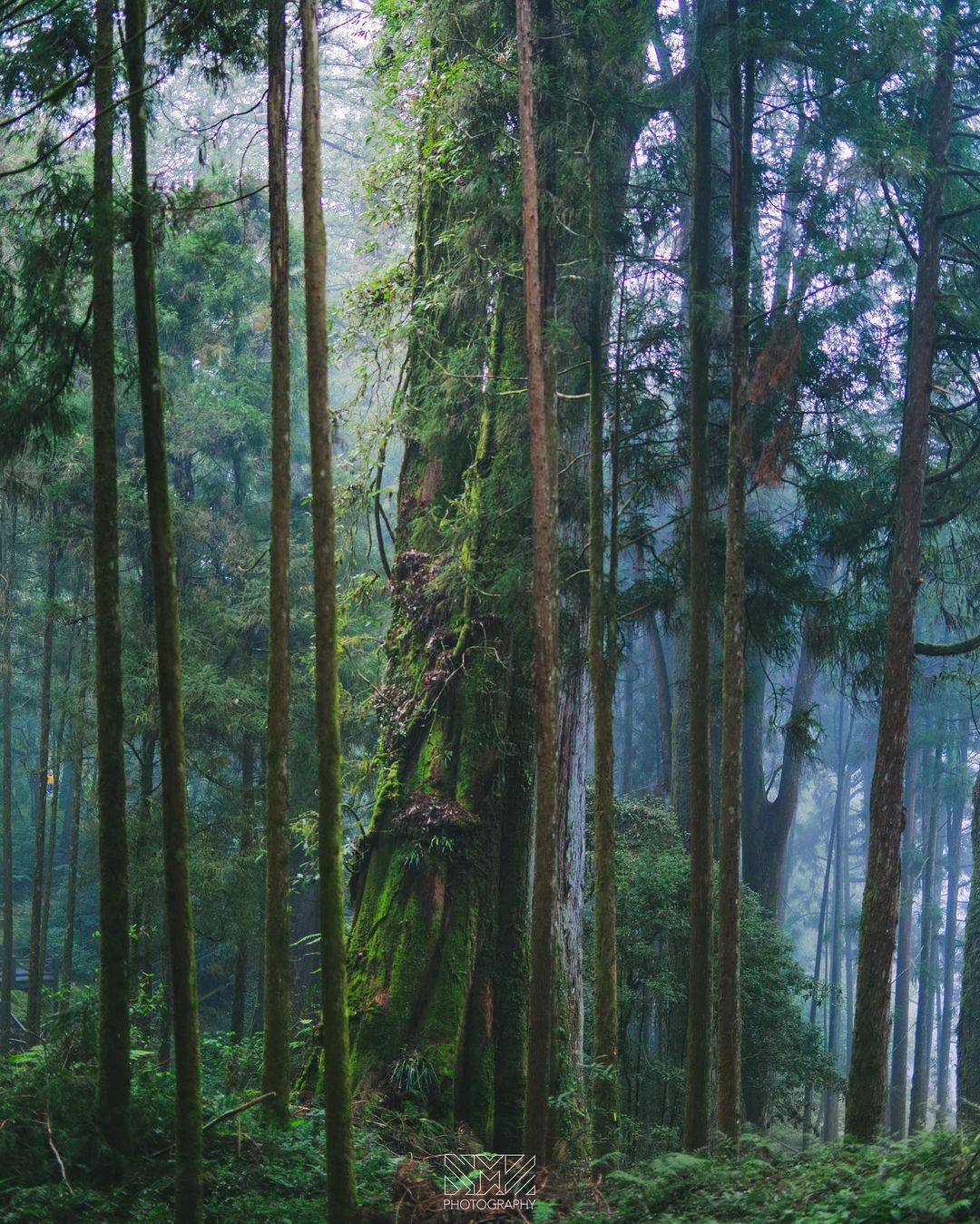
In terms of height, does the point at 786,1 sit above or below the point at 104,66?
above

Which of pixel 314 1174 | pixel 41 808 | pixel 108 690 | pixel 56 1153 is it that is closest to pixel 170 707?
pixel 108 690

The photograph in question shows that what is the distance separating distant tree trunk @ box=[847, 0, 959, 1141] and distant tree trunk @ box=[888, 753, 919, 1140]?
1902 cm

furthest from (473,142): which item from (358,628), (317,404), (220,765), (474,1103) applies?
(358,628)

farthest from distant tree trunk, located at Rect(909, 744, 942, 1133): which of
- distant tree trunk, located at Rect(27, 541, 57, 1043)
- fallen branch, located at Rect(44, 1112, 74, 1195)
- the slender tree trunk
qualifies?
fallen branch, located at Rect(44, 1112, 74, 1195)

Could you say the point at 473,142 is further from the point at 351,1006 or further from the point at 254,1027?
the point at 254,1027

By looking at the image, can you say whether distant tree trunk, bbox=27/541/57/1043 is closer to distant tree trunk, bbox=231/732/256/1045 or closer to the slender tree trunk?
distant tree trunk, bbox=231/732/256/1045

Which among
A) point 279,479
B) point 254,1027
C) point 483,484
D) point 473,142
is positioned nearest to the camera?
point 279,479

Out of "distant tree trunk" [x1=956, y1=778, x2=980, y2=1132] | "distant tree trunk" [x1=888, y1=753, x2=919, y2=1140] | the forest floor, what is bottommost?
"distant tree trunk" [x1=888, y1=753, x2=919, y2=1140]

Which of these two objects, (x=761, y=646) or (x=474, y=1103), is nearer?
(x=474, y=1103)

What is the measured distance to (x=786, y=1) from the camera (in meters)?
9.62

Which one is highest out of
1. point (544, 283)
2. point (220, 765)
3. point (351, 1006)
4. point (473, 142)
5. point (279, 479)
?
point (473, 142)

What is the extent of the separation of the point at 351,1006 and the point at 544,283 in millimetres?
6579

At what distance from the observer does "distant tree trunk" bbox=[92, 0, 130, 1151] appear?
7.36 metres

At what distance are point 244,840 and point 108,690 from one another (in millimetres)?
13328
